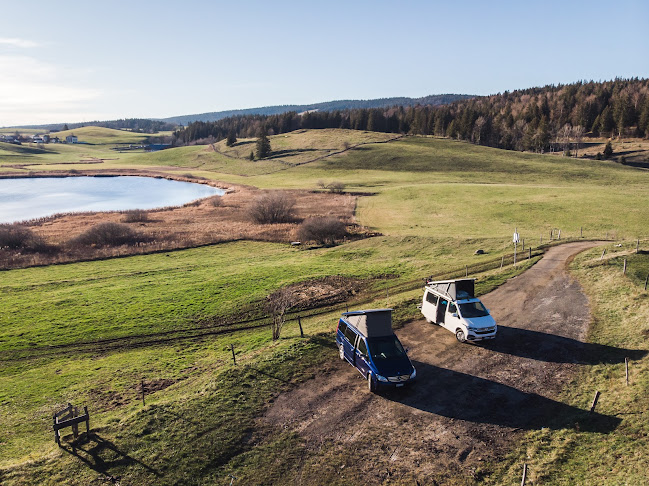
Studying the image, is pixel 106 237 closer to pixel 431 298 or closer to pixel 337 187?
pixel 431 298

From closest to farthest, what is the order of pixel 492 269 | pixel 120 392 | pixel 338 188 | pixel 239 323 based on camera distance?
1. pixel 120 392
2. pixel 239 323
3. pixel 492 269
4. pixel 338 188

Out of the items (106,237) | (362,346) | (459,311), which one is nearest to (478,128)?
(106,237)

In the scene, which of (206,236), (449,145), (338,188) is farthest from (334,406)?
(449,145)

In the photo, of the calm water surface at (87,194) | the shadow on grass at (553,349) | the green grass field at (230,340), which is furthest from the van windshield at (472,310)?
the calm water surface at (87,194)

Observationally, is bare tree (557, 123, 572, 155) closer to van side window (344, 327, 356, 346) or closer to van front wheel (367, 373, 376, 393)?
van side window (344, 327, 356, 346)

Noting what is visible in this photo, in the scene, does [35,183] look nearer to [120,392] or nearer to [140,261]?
[140,261]

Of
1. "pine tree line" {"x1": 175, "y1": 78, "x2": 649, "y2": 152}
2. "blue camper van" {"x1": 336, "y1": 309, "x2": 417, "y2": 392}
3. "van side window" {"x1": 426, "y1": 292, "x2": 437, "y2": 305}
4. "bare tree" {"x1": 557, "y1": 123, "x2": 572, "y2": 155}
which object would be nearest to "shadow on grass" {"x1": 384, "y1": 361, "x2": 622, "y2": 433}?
"blue camper van" {"x1": 336, "y1": 309, "x2": 417, "y2": 392}
